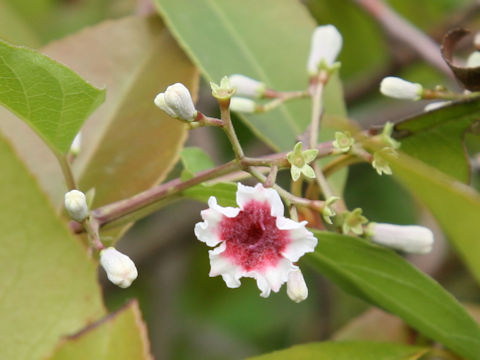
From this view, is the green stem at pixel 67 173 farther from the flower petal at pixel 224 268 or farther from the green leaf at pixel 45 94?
the flower petal at pixel 224 268

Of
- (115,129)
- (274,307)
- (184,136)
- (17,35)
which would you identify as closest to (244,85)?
(184,136)

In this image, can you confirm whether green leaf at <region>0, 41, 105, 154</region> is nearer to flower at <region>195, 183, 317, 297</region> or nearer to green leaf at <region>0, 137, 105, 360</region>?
green leaf at <region>0, 137, 105, 360</region>

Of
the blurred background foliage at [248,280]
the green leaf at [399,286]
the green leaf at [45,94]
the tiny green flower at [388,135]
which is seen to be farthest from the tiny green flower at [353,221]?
the blurred background foliage at [248,280]

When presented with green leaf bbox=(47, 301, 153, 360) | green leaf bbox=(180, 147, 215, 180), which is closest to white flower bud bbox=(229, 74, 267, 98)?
green leaf bbox=(180, 147, 215, 180)

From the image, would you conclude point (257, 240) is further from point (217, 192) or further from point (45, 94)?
point (45, 94)

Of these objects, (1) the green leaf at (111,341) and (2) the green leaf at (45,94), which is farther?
(2) the green leaf at (45,94)
